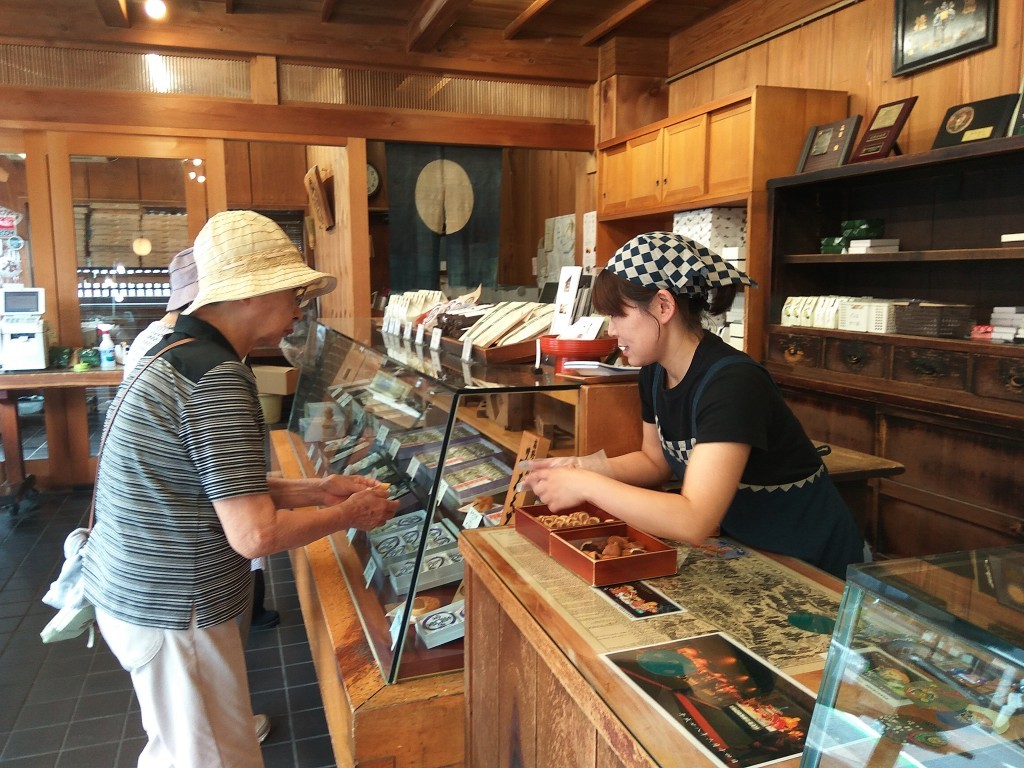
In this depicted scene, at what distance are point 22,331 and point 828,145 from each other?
5065mm

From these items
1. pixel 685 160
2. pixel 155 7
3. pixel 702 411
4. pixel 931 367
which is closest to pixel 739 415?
pixel 702 411

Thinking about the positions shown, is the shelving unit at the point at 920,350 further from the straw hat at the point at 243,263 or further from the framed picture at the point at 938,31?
the straw hat at the point at 243,263

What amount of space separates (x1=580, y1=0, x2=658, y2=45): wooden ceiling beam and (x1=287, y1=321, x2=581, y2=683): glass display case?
3745 mm

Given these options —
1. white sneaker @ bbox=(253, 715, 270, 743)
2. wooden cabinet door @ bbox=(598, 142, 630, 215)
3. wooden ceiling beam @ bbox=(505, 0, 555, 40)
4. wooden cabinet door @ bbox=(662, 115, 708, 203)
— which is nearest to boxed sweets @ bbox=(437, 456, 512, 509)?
white sneaker @ bbox=(253, 715, 270, 743)

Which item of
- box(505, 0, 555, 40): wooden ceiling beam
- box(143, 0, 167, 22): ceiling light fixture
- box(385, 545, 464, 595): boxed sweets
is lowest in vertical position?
box(385, 545, 464, 595): boxed sweets

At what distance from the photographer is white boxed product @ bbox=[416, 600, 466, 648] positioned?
1792mm

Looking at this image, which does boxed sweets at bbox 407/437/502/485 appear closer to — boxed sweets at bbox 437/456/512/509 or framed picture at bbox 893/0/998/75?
boxed sweets at bbox 437/456/512/509

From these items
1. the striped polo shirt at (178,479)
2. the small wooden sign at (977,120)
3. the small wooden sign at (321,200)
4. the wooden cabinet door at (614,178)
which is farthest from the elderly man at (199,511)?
the small wooden sign at (321,200)

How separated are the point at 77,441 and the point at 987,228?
5877mm

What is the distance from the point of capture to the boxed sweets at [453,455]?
5.85 feet

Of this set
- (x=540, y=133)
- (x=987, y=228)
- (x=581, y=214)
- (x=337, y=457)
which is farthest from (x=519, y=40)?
(x=337, y=457)

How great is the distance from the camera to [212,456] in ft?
4.92

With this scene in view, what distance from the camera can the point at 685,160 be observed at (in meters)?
4.91

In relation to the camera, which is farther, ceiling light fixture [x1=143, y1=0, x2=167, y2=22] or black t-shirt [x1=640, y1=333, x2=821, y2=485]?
ceiling light fixture [x1=143, y1=0, x2=167, y2=22]
